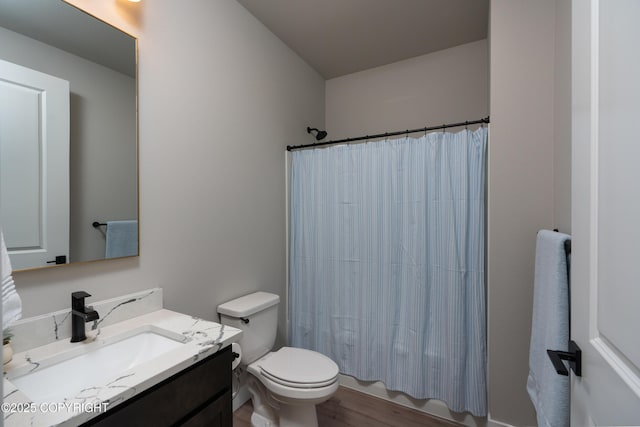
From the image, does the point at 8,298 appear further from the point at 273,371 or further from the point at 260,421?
the point at 260,421

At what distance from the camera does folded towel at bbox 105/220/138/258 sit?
1260mm

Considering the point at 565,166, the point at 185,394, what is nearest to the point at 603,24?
the point at 565,166

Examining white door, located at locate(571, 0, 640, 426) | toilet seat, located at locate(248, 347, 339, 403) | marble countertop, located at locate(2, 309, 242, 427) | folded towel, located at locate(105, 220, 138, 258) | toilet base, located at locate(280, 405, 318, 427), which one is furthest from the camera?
toilet base, located at locate(280, 405, 318, 427)

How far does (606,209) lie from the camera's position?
1.90 feet

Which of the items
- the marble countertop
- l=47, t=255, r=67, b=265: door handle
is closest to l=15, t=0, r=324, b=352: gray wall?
l=47, t=255, r=67, b=265: door handle

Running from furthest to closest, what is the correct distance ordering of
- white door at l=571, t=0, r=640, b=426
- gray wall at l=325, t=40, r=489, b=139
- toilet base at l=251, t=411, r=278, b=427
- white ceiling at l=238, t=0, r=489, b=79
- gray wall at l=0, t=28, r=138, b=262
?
gray wall at l=325, t=40, r=489, b=139
white ceiling at l=238, t=0, r=489, b=79
toilet base at l=251, t=411, r=278, b=427
gray wall at l=0, t=28, r=138, b=262
white door at l=571, t=0, r=640, b=426

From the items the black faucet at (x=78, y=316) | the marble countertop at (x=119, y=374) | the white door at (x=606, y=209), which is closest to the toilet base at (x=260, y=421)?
the marble countertop at (x=119, y=374)

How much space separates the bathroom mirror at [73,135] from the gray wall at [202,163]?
0.06m

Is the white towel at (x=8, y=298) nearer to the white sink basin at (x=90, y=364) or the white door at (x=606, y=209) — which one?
the white sink basin at (x=90, y=364)

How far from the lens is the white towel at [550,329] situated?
2.83 feet

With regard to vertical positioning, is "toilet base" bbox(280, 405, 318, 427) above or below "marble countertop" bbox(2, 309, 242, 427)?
below

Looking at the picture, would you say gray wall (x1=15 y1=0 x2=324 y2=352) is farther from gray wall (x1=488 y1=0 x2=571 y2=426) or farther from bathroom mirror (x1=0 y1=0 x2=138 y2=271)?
gray wall (x1=488 y1=0 x2=571 y2=426)

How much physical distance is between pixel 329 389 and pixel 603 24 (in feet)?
5.54

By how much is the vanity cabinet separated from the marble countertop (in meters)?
0.03
